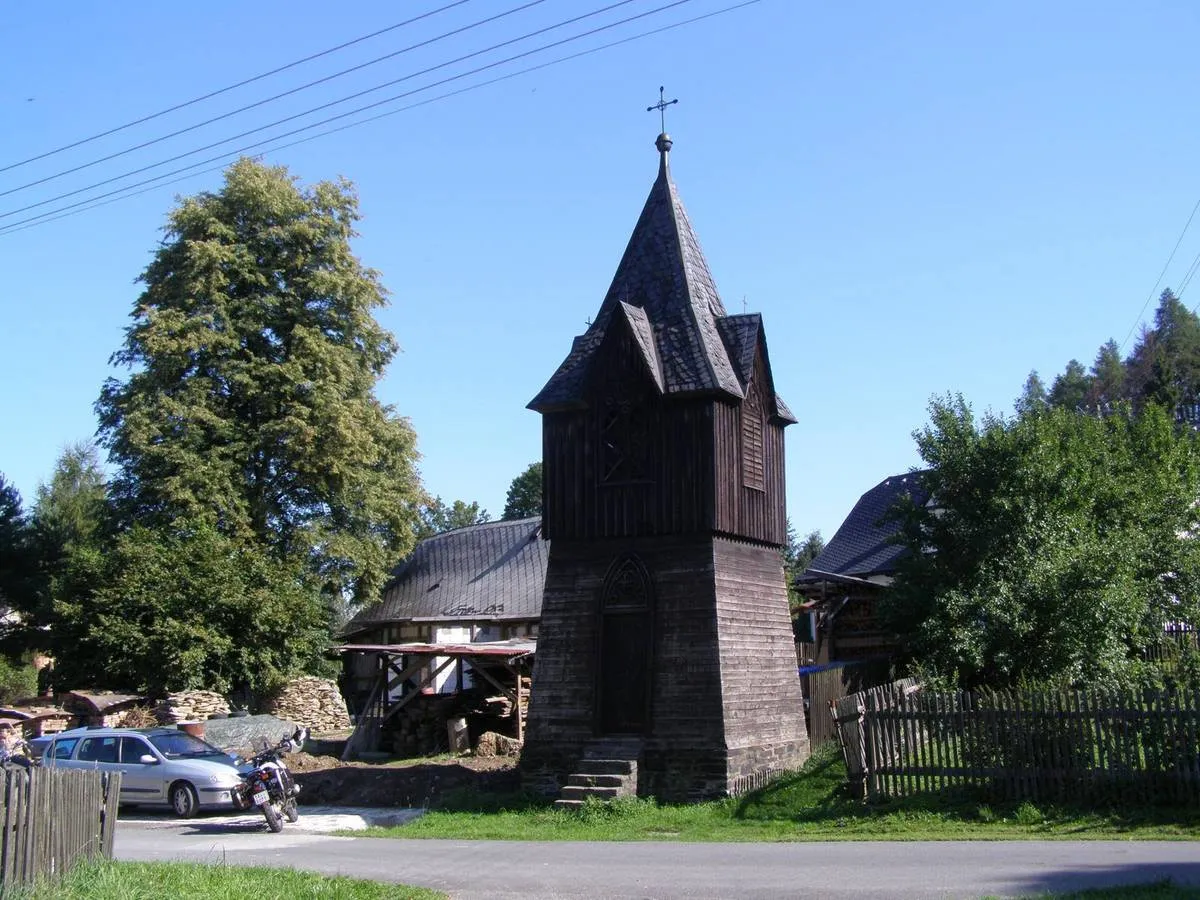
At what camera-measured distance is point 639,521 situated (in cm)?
→ 2073

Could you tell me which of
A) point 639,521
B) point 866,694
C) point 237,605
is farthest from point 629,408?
point 237,605

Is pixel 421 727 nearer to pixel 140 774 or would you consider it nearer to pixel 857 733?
pixel 140 774

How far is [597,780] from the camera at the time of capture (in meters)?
19.2

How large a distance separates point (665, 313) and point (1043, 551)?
823 cm

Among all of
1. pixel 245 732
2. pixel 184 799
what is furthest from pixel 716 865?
pixel 245 732

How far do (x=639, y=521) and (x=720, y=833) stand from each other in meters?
6.05

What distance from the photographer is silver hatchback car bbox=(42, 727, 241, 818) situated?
20016 mm

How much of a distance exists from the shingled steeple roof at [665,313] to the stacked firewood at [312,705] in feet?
55.6

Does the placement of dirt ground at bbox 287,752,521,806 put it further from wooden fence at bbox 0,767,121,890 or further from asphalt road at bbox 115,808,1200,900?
wooden fence at bbox 0,767,121,890

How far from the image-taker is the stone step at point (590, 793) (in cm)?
1892

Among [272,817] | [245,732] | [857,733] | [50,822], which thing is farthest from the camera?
[245,732]

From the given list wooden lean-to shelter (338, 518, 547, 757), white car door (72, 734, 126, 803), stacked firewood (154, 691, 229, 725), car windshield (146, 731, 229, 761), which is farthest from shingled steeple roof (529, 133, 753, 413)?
stacked firewood (154, 691, 229, 725)

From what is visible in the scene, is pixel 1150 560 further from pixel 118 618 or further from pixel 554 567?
pixel 118 618

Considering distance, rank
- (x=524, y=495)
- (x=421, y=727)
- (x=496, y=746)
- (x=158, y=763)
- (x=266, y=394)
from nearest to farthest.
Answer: (x=158, y=763) → (x=496, y=746) → (x=421, y=727) → (x=266, y=394) → (x=524, y=495)
